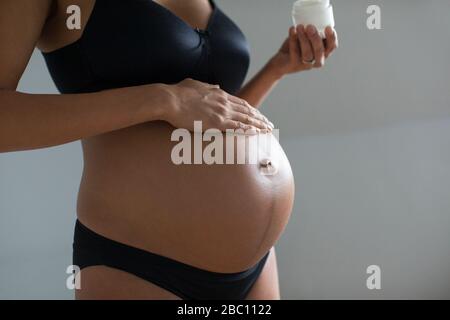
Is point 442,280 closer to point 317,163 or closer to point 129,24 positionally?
point 317,163

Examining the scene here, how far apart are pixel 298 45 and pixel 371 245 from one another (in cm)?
91

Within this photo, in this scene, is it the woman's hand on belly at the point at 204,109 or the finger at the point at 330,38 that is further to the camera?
the finger at the point at 330,38

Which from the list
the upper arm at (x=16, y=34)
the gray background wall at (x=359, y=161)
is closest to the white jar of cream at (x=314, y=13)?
the upper arm at (x=16, y=34)

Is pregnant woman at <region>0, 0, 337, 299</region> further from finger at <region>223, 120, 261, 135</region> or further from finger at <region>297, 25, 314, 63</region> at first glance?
finger at <region>297, 25, 314, 63</region>

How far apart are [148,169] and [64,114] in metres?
0.15

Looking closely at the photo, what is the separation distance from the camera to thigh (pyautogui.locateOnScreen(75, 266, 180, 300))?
2.35 feet

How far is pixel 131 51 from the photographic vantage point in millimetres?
729

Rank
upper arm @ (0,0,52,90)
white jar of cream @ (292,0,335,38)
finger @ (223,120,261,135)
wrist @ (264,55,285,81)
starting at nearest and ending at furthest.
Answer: upper arm @ (0,0,52,90), finger @ (223,120,261,135), white jar of cream @ (292,0,335,38), wrist @ (264,55,285,81)

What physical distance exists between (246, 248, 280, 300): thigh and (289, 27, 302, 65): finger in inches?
15.9

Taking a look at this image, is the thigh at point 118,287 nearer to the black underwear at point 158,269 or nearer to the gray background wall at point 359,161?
the black underwear at point 158,269

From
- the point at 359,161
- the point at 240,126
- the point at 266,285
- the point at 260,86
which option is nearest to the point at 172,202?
the point at 240,126

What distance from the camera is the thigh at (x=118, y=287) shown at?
0.72 meters

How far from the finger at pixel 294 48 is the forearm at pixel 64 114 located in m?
0.39

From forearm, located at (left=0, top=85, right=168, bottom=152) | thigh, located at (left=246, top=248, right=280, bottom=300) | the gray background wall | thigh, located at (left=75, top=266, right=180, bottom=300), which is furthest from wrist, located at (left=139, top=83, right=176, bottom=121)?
the gray background wall
